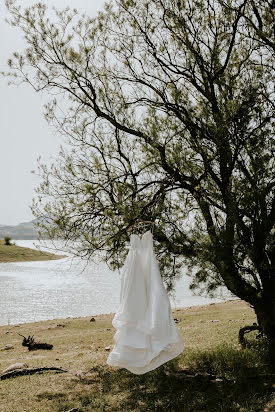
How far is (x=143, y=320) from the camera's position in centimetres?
555

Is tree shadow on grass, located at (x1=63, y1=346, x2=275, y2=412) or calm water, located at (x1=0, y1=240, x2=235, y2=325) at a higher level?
tree shadow on grass, located at (x1=63, y1=346, x2=275, y2=412)

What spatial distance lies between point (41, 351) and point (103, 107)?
27.5 feet

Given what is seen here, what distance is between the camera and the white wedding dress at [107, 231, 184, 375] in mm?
5363

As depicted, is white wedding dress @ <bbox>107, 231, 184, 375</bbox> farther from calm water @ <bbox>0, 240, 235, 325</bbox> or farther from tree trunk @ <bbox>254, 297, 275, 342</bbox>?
calm water @ <bbox>0, 240, 235, 325</bbox>

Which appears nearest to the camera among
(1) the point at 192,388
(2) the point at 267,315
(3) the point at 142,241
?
(3) the point at 142,241

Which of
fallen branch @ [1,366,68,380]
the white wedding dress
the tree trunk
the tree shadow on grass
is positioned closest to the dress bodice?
the white wedding dress

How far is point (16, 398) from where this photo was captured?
7301 mm

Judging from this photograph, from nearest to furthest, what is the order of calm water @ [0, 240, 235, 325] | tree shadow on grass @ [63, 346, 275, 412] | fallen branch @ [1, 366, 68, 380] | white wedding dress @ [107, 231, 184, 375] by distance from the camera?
white wedding dress @ [107, 231, 184, 375] → tree shadow on grass @ [63, 346, 275, 412] → fallen branch @ [1, 366, 68, 380] → calm water @ [0, 240, 235, 325]

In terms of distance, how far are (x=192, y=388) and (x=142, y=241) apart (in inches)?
116

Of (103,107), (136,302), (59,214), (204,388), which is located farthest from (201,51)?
(204,388)

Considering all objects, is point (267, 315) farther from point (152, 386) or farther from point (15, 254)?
point (15, 254)

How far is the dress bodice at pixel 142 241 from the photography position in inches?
233

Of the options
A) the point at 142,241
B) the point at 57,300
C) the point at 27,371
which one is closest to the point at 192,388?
the point at 142,241

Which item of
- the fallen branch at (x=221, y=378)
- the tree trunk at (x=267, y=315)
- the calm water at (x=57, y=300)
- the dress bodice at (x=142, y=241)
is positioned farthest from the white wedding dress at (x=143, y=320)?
the calm water at (x=57, y=300)
